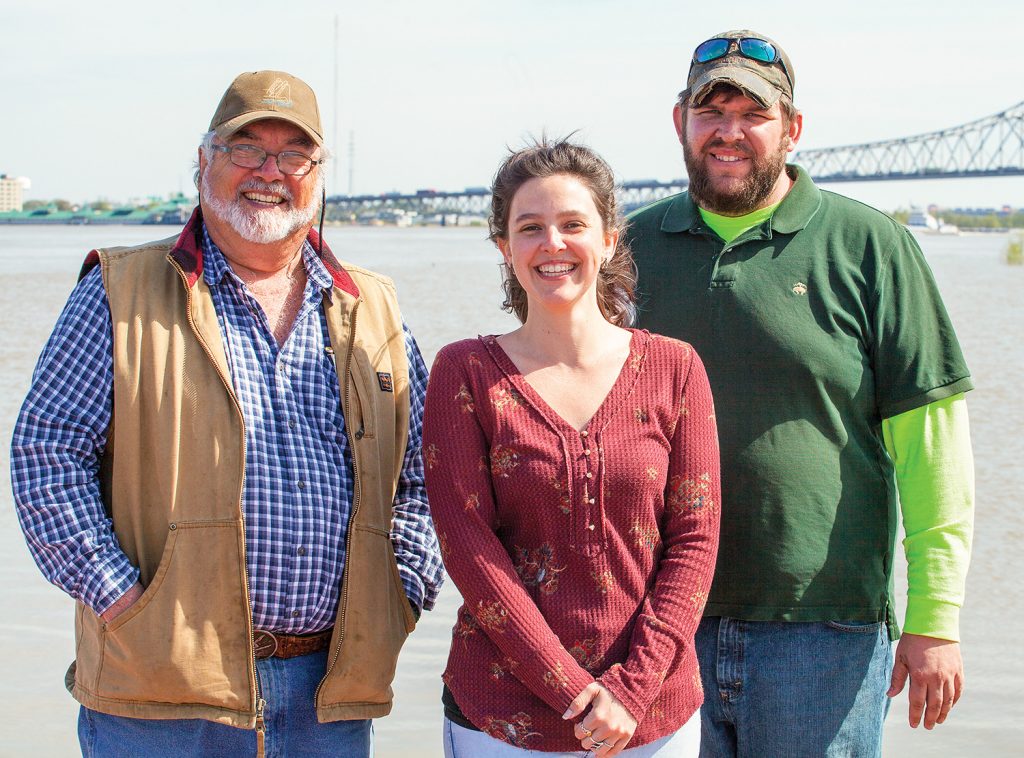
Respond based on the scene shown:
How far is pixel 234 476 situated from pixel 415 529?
1.54ft

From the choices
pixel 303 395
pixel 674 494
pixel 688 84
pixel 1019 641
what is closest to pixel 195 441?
pixel 303 395

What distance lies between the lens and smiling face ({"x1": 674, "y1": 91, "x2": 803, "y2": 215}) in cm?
274

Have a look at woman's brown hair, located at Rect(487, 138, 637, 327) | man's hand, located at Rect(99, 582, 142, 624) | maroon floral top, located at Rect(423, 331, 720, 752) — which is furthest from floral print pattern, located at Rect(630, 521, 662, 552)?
man's hand, located at Rect(99, 582, 142, 624)

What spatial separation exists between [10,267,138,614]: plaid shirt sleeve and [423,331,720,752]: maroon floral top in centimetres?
68

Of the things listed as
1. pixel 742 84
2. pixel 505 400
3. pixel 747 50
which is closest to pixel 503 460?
pixel 505 400

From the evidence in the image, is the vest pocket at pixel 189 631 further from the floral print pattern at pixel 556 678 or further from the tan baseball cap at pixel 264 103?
the tan baseball cap at pixel 264 103

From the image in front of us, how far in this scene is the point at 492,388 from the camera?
2.30 m

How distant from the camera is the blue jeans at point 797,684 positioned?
2623mm

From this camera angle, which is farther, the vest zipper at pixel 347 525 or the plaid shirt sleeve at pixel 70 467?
the vest zipper at pixel 347 525

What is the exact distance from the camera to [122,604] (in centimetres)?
237

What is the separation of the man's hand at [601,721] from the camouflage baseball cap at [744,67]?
4.60 ft

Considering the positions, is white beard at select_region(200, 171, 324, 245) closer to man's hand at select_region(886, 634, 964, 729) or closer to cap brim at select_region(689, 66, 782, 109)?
cap brim at select_region(689, 66, 782, 109)

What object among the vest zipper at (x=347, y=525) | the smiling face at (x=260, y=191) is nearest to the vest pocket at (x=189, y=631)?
the vest zipper at (x=347, y=525)

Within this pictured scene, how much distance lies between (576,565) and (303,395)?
2.48 feet
